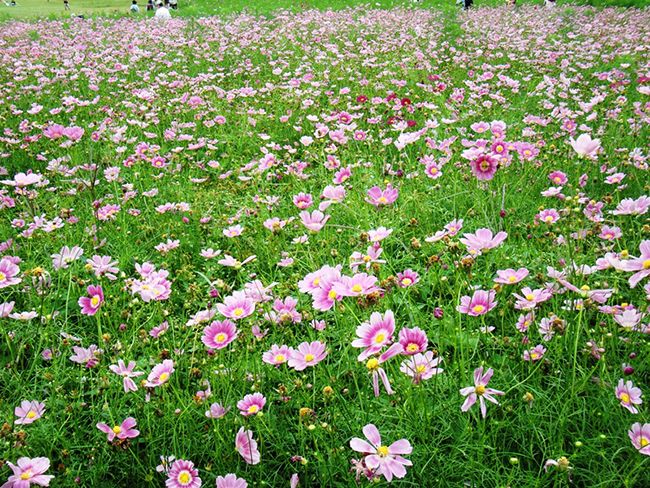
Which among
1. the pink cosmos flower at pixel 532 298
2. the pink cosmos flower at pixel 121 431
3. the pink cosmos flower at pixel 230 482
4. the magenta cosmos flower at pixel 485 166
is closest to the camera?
the pink cosmos flower at pixel 230 482

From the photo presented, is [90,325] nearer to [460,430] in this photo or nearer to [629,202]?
[460,430]

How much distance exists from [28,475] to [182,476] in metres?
0.31

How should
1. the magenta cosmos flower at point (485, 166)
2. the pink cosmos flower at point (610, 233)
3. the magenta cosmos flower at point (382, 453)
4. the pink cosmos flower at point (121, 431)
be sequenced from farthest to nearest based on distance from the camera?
the pink cosmos flower at point (610, 233) < the magenta cosmos flower at point (485, 166) < the pink cosmos flower at point (121, 431) < the magenta cosmos flower at point (382, 453)

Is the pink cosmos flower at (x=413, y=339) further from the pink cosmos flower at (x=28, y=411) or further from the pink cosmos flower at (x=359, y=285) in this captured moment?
the pink cosmos flower at (x=28, y=411)

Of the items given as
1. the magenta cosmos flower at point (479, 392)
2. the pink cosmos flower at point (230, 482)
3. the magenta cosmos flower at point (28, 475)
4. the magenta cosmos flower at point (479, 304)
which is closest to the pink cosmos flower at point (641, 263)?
the magenta cosmos flower at point (479, 304)

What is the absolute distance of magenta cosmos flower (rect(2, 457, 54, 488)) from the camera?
1009mm

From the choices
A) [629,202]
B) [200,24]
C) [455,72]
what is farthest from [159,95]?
[200,24]

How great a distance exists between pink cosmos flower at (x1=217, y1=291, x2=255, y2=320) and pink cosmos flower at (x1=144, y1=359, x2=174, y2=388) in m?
0.20

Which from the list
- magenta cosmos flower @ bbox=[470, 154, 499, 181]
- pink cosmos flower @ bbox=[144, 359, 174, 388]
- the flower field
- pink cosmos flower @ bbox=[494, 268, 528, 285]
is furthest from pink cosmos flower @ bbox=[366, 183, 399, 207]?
pink cosmos flower @ bbox=[144, 359, 174, 388]

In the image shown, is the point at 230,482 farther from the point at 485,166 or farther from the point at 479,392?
the point at 485,166

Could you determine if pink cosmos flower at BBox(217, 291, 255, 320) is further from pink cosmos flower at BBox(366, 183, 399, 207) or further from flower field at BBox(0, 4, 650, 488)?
pink cosmos flower at BBox(366, 183, 399, 207)

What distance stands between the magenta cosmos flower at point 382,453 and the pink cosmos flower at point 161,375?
543 millimetres

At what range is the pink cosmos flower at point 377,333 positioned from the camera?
103cm

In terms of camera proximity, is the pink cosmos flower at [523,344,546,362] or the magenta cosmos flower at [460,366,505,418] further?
the pink cosmos flower at [523,344,546,362]
